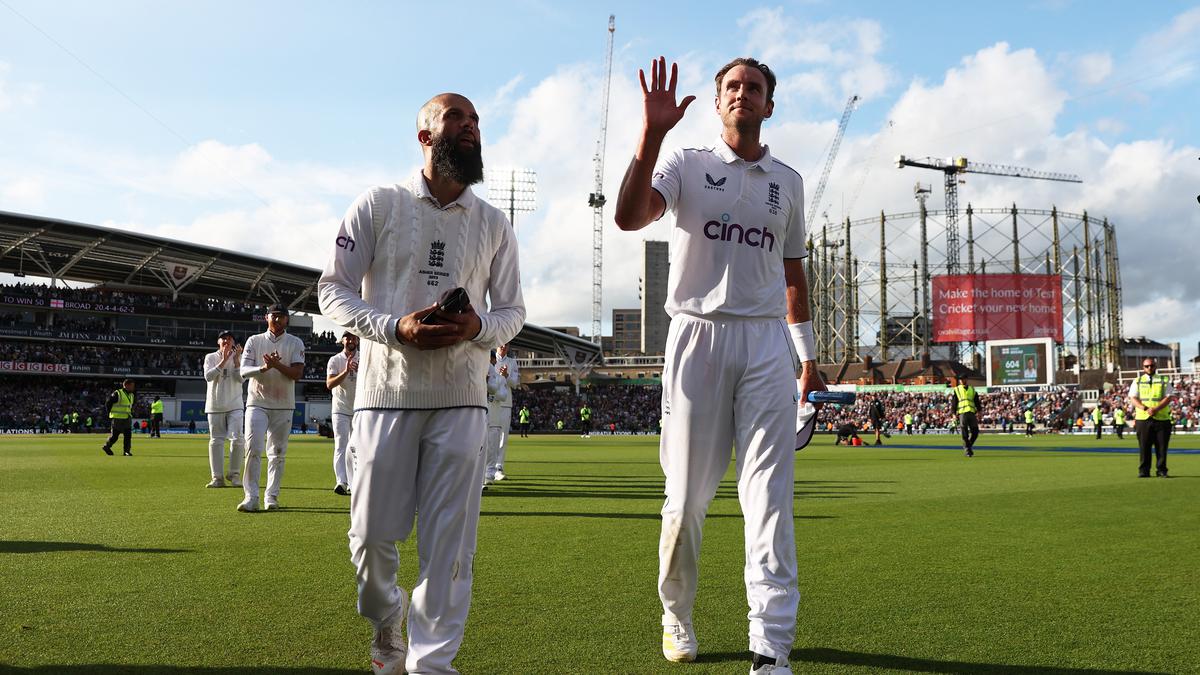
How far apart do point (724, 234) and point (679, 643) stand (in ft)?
5.63

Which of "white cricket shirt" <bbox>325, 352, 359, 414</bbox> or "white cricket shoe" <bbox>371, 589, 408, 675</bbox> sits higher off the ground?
"white cricket shirt" <bbox>325, 352, 359, 414</bbox>

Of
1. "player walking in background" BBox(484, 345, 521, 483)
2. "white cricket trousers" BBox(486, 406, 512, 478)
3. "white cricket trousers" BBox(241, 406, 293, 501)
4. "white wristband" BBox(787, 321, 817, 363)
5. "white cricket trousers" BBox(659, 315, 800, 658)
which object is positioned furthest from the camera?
"white cricket trousers" BBox(486, 406, 512, 478)

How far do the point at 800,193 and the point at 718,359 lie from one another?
891 millimetres

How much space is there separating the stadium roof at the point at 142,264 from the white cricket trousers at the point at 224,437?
150ft

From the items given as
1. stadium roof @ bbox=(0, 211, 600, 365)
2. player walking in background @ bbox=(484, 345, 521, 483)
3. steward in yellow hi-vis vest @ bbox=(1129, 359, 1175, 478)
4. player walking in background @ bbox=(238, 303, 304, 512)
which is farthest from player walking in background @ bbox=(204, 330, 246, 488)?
stadium roof @ bbox=(0, 211, 600, 365)

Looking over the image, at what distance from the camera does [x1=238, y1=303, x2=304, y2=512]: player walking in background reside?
32.4 feet

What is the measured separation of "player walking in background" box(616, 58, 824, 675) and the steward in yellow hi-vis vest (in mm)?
12424

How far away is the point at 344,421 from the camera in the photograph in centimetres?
1150

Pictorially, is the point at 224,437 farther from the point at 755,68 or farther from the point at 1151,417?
the point at 1151,417

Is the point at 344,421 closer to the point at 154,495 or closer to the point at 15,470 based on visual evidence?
the point at 154,495

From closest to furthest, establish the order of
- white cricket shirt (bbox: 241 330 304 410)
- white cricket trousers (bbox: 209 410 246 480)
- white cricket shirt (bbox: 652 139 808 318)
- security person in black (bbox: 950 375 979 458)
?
white cricket shirt (bbox: 652 139 808 318)
white cricket shirt (bbox: 241 330 304 410)
white cricket trousers (bbox: 209 410 246 480)
security person in black (bbox: 950 375 979 458)

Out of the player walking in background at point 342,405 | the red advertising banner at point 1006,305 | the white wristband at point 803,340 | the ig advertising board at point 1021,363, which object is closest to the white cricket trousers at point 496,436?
the player walking in background at point 342,405

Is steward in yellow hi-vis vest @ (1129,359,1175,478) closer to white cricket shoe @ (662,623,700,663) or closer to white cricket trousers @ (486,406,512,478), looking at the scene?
white cricket trousers @ (486,406,512,478)

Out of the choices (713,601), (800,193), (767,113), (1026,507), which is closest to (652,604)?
(713,601)
